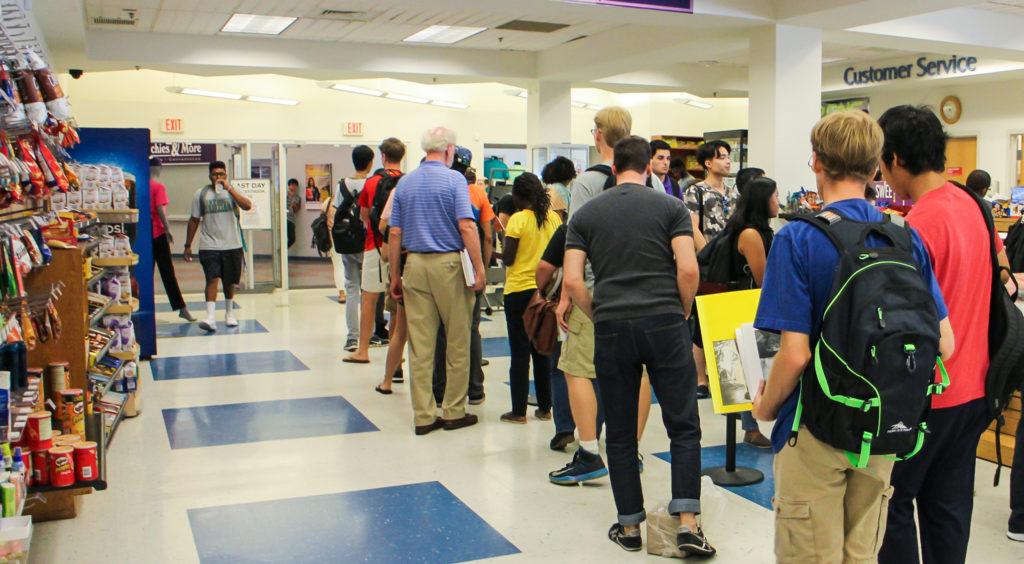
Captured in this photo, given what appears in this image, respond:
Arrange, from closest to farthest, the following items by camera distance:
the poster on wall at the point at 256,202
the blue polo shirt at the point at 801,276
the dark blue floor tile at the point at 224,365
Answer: the blue polo shirt at the point at 801,276 < the dark blue floor tile at the point at 224,365 < the poster on wall at the point at 256,202

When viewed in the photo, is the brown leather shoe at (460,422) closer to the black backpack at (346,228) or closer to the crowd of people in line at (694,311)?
the crowd of people in line at (694,311)

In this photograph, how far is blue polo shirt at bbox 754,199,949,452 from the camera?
2.08 meters

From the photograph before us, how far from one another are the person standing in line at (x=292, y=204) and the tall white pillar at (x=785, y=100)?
270 inches

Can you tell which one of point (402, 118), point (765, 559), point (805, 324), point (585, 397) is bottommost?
point (765, 559)

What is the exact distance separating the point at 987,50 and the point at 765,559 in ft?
29.2

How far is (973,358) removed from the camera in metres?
2.38

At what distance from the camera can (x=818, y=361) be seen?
2.05 m

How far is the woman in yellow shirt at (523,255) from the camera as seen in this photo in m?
5.06

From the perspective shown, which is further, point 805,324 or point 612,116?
point 612,116

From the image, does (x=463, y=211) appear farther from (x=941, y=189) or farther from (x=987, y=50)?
(x=987, y=50)

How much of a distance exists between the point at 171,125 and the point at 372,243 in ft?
26.2

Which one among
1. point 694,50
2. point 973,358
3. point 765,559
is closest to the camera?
point 973,358

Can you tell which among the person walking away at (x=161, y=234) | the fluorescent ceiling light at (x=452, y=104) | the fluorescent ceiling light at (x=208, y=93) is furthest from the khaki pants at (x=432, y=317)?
the fluorescent ceiling light at (x=452, y=104)

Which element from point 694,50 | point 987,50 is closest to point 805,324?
point 694,50
